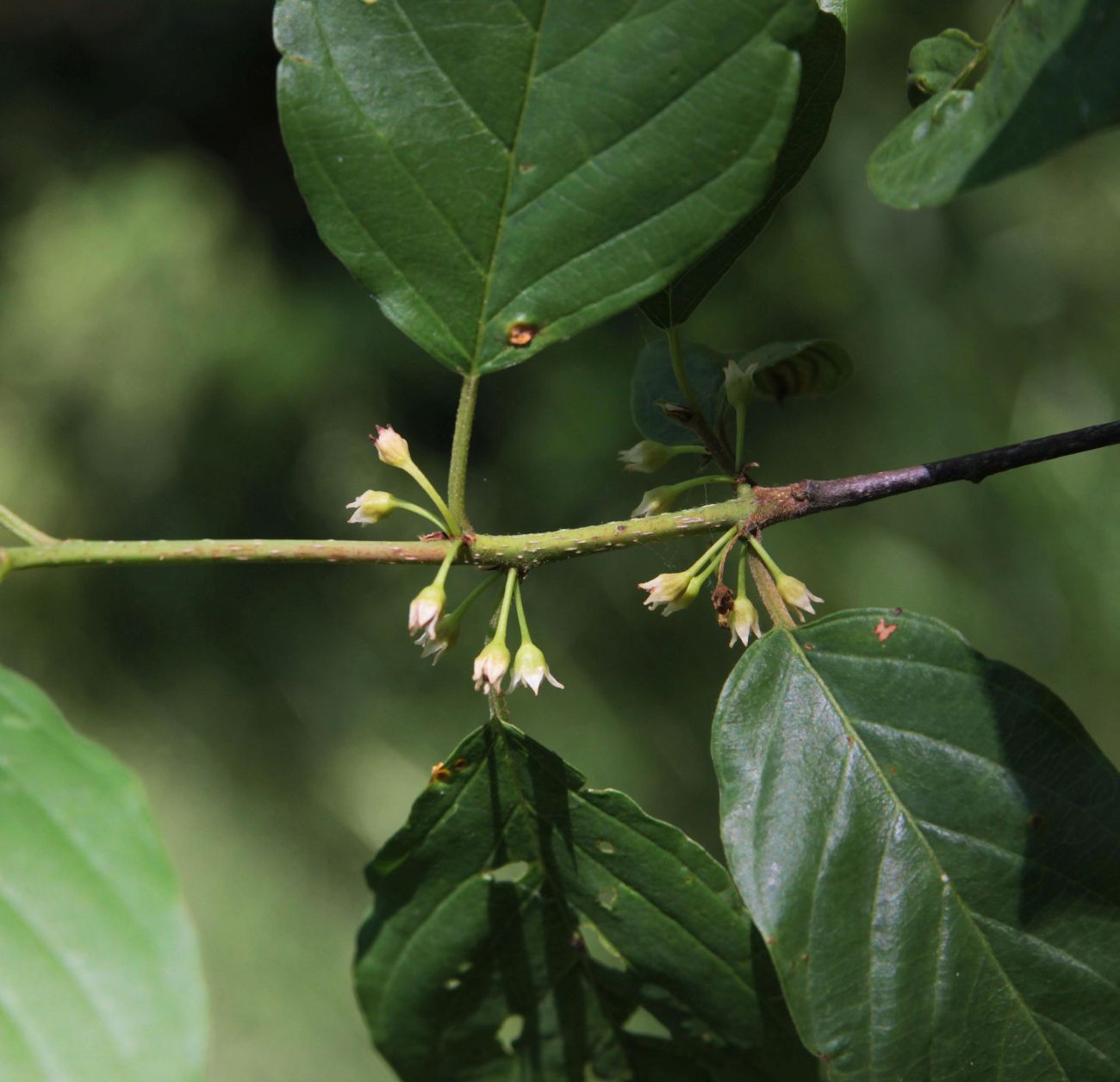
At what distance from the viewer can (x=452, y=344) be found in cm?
105

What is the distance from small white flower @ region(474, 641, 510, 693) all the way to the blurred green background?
2177mm

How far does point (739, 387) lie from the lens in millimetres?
1206

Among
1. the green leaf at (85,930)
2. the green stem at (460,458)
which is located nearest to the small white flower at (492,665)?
the green stem at (460,458)

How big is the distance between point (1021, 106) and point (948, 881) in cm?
68

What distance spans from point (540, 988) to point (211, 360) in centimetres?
322

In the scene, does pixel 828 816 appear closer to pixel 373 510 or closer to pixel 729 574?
pixel 373 510

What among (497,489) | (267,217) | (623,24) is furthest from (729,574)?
(267,217)

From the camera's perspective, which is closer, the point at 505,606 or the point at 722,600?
the point at 505,606

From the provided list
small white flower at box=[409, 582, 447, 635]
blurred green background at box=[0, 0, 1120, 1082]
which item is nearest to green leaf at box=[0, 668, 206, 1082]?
small white flower at box=[409, 582, 447, 635]

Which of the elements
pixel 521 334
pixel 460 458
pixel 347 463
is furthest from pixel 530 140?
pixel 347 463

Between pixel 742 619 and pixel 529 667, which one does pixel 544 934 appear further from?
pixel 742 619

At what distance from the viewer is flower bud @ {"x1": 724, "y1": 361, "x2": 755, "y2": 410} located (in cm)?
120

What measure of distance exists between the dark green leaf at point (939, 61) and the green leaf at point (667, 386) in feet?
1.49

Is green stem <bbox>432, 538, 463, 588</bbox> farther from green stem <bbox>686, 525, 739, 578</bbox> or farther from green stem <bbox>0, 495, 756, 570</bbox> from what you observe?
green stem <bbox>686, 525, 739, 578</bbox>
